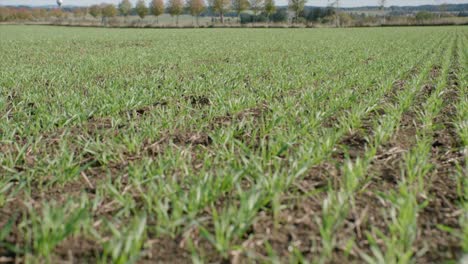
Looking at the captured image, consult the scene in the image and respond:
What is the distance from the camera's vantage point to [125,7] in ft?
416

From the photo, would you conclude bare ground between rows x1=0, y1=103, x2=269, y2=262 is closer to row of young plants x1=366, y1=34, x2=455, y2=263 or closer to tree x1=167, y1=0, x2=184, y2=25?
row of young plants x1=366, y1=34, x2=455, y2=263

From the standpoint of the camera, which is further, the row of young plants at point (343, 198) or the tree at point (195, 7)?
the tree at point (195, 7)

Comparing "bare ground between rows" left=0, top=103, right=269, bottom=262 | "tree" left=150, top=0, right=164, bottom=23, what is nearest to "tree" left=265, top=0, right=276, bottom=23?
"tree" left=150, top=0, right=164, bottom=23

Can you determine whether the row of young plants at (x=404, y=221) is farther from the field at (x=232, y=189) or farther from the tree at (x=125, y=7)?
the tree at (x=125, y=7)

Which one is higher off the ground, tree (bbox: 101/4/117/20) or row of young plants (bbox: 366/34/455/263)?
tree (bbox: 101/4/117/20)

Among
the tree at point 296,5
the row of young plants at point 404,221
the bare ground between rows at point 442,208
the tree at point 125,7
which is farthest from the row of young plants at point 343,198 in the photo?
the tree at point 125,7

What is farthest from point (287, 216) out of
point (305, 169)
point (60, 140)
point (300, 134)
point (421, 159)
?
point (60, 140)

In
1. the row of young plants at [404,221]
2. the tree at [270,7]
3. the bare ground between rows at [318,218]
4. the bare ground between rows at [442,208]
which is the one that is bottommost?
the bare ground between rows at [442,208]

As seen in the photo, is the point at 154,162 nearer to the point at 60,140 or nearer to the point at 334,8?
the point at 60,140

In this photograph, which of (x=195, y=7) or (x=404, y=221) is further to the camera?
(x=195, y=7)

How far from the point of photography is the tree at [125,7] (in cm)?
12625

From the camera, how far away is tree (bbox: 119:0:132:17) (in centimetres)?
12625

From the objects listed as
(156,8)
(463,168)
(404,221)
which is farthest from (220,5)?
(404,221)

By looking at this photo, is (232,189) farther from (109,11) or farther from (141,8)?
(109,11)
